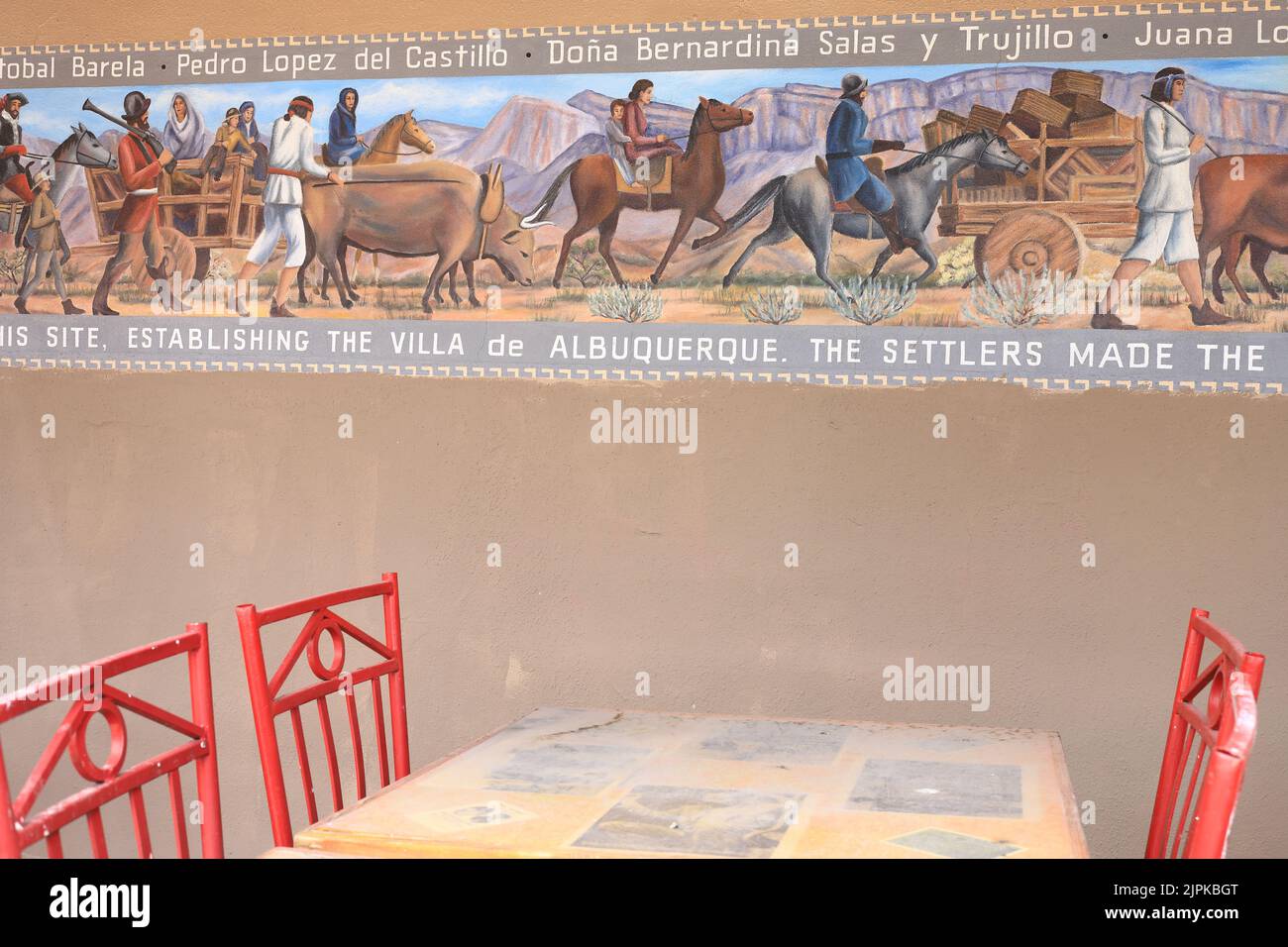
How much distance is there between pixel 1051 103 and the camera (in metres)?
3.33

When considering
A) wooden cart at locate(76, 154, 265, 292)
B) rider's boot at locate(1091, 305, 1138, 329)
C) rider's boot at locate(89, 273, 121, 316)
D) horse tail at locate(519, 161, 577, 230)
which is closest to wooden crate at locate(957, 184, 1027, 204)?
rider's boot at locate(1091, 305, 1138, 329)

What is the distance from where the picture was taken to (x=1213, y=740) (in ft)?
6.20

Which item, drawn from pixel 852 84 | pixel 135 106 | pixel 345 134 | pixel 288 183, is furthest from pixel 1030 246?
pixel 135 106

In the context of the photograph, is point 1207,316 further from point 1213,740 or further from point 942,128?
point 1213,740

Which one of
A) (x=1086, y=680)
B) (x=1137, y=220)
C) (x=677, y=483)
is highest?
(x=1137, y=220)

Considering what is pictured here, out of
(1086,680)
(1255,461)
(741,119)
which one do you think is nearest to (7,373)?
(741,119)

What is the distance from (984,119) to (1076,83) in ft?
0.81

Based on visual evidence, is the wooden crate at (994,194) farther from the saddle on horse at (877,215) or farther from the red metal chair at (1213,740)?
the red metal chair at (1213,740)

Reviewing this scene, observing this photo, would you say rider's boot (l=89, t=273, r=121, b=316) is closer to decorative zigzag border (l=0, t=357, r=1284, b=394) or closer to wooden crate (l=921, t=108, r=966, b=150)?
decorative zigzag border (l=0, t=357, r=1284, b=394)

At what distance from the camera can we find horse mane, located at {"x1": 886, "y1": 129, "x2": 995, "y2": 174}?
3375 millimetres

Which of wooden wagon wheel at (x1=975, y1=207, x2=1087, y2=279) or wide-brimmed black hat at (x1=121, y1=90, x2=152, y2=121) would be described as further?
wide-brimmed black hat at (x1=121, y1=90, x2=152, y2=121)

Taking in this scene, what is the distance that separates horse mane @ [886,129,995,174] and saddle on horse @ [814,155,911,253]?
0.12 feet

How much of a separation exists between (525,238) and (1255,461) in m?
2.04
